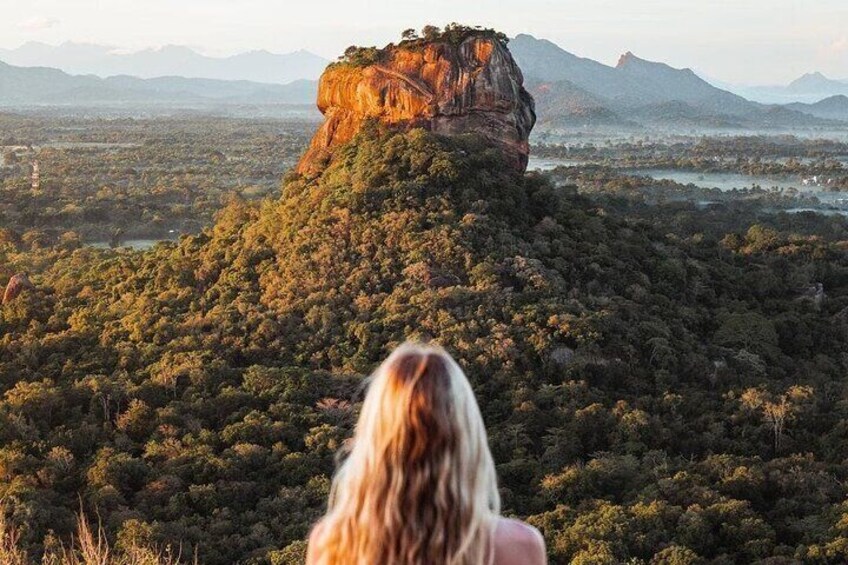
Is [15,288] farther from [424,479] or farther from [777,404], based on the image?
[424,479]

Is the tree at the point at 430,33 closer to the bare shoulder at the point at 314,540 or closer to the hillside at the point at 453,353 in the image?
the hillside at the point at 453,353

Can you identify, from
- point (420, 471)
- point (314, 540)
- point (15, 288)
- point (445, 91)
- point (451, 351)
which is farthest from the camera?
point (445, 91)

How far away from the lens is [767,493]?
14.4 meters

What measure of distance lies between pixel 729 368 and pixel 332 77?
49.3ft

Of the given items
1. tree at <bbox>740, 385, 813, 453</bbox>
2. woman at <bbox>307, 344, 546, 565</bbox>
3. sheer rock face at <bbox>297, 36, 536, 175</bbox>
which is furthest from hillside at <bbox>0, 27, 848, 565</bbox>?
woman at <bbox>307, 344, 546, 565</bbox>

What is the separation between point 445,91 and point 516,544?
899 inches

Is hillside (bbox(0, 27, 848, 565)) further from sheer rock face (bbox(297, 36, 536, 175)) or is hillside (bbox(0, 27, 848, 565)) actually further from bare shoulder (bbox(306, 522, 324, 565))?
bare shoulder (bbox(306, 522, 324, 565))

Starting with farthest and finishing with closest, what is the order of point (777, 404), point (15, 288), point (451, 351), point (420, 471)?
point (15, 288) → point (451, 351) → point (777, 404) → point (420, 471)

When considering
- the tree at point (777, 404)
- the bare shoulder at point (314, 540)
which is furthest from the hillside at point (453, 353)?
the bare shoulder at point (314, 540)

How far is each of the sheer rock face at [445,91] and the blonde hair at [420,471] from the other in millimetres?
22716

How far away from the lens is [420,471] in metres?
2.75

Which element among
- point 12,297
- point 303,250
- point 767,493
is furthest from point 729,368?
point 12,297

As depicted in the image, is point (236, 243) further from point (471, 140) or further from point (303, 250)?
point (471, 140)

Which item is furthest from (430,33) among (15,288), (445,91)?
(15,288)
